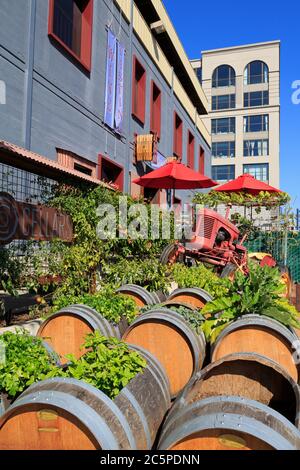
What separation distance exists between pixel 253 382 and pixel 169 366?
119cm

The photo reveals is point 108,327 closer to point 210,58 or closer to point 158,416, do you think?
point 158,416

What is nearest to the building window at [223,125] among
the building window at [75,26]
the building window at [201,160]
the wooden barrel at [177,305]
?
the building window at [201,160]

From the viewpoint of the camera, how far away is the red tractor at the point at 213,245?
30.0ft

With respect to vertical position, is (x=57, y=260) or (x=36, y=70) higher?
(x=36, y=70)

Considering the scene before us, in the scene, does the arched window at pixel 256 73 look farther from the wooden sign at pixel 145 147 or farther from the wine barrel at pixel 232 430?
the wine barrel at pixel 232 430

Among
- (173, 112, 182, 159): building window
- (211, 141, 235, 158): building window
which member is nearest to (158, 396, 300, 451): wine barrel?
(173, 112, 182, 159): building window

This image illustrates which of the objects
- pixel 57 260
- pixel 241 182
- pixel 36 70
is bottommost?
pixel 57 260

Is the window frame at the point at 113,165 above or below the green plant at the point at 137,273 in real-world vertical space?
above

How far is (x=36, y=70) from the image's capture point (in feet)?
26.6

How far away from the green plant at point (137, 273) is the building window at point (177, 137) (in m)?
15.0

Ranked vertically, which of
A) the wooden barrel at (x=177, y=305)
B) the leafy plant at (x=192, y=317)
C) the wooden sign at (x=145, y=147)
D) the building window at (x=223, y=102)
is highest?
the building window at (x=223, y=102)

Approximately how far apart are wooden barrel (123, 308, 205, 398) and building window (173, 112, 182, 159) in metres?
17.6
